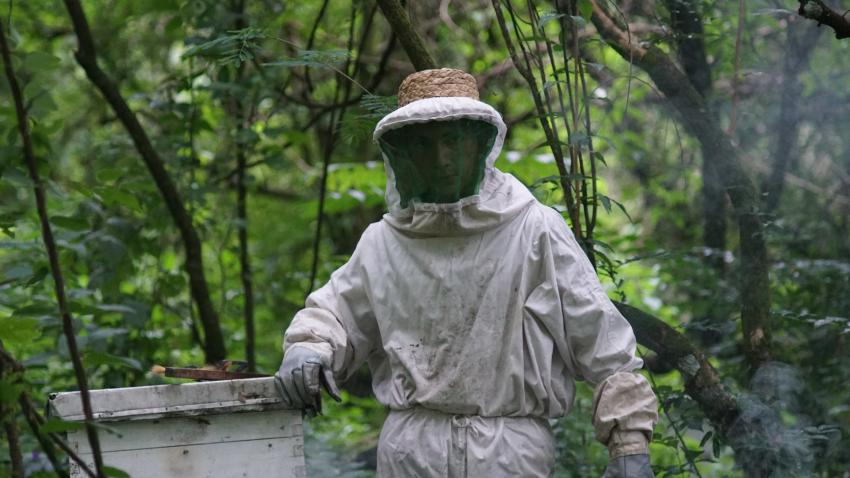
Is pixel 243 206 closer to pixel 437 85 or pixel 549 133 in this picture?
pixel 549 133

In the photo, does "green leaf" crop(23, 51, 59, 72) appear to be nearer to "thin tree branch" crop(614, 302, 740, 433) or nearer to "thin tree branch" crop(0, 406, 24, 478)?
"thin tree branch" crop(0, 406, 24, 478)

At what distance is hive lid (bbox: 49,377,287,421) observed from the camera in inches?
104

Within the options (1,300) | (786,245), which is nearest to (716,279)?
(786,245)

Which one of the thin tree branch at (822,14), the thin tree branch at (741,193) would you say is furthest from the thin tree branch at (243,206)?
the thin tree branch at (822,14)

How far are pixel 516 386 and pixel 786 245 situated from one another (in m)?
3.27

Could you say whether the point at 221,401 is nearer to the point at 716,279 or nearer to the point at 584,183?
the point at 584,183

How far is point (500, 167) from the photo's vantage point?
5.11m

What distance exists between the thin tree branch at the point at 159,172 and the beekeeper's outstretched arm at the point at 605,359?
101 inches

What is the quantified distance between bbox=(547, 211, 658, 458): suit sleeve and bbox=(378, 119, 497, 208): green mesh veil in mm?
286

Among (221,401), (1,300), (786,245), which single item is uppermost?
(221,401)

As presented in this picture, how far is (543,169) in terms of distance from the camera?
5367 mm

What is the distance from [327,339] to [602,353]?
2.60ft

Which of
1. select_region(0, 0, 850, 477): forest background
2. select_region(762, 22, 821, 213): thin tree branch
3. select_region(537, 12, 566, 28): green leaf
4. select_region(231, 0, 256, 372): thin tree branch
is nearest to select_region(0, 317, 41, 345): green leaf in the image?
select_region(0, 0, 850, 477): forest background

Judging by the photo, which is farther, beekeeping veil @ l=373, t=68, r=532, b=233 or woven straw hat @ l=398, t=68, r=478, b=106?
woven straw hat @ l=398, t=68, r=478, b=106
